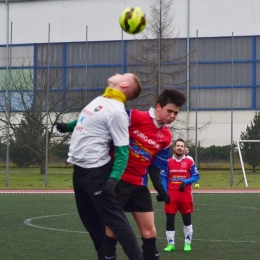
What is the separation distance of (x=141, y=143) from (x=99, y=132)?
0.60 metres

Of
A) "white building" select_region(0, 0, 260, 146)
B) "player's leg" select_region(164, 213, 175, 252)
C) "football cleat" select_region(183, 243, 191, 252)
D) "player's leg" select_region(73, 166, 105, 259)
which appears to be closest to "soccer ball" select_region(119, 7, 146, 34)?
"player's leg" select_region(164, 213, 175, 252)

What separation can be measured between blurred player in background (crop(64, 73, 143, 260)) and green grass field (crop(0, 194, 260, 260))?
3195mm

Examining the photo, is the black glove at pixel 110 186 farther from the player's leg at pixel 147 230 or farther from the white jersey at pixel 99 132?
the player's leg at pixel 147 230

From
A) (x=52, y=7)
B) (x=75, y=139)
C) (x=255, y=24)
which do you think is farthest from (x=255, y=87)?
(x=75, y=139)

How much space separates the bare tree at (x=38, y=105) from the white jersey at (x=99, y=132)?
33.0 metres

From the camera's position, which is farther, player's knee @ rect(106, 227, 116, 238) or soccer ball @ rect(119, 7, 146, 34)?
soccer ball @ rect(119, 7, 146, 34)

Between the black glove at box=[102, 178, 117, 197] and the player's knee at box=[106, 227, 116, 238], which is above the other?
the black glove at box=[102, 178, 117, 197]

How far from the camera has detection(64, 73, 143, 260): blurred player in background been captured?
263 inches

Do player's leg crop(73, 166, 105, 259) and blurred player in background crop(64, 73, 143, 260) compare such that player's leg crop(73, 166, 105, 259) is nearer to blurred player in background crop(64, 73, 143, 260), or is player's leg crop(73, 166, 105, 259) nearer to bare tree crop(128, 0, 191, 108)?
blurred player in background crop(64, 73, 143, 260)

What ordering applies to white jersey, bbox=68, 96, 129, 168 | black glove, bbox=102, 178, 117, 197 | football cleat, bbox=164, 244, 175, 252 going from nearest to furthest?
black glove, bbox=102, 178, 117, 197
white jersey, bbox=68, 96, 129, 168
football cleat, bbox=164, 244, 175, 252

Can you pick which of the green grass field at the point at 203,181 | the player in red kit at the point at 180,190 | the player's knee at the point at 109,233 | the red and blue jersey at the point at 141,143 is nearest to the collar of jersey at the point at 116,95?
the red and blue jersey at the point at 141,143

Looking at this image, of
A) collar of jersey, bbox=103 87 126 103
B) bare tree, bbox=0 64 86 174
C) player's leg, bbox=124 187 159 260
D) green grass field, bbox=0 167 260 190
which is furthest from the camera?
bare tree, bbox=0 64 86 174

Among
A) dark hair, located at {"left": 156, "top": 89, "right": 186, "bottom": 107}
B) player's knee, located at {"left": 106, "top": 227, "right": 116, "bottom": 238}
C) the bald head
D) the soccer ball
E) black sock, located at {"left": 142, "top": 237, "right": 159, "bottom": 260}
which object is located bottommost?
black sock, located at {"left": 142, "top": 237, "right": 159, "bottom": 260}

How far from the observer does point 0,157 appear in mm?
49844
